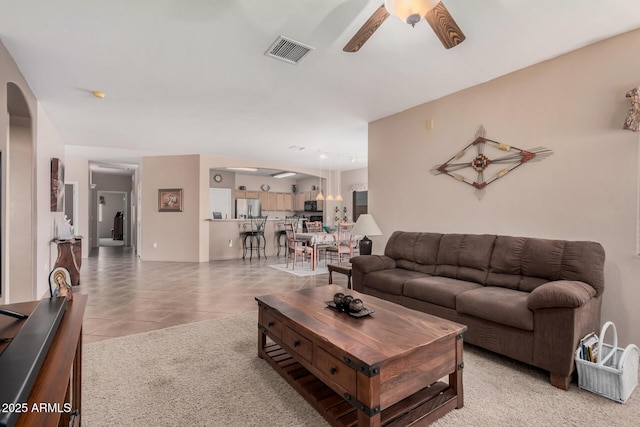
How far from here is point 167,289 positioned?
457 cm

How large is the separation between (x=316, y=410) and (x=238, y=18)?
2636 millimetres

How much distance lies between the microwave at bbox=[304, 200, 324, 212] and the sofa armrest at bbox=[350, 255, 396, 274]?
6.49 m

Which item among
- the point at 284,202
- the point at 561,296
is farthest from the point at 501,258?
the point at 284,202

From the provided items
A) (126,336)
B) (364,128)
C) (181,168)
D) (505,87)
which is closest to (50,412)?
(126,336)

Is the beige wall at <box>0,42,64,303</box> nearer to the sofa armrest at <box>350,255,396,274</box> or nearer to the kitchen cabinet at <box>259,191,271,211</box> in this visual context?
the sofa armrest at <box>350,255,396,274</box>

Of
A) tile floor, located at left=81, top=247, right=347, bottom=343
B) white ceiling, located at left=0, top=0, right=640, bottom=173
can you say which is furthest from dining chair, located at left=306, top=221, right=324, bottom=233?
white ceiling, located at left=0, top=0, right=640, bottom=173

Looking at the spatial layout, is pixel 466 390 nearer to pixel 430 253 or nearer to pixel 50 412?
pixel 430 253

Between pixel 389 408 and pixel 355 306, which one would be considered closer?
pixel 389 408

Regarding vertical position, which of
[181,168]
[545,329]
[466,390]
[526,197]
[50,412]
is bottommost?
[466,390]

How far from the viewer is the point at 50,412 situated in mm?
833

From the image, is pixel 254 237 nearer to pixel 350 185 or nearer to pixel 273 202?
pixel 273 202

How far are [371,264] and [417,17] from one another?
2.54 meters

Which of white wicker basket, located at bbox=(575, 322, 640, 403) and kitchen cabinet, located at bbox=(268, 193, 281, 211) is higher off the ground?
kitchen cabinet, located at bbox=(268, 193, 281, 211)

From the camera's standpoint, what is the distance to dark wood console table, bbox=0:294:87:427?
829 mm
